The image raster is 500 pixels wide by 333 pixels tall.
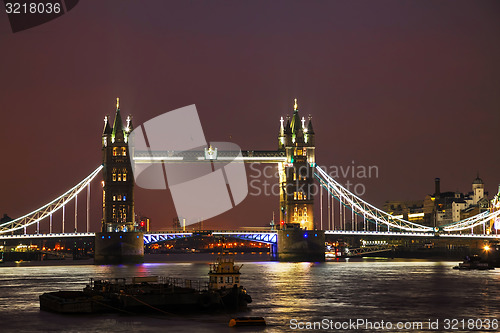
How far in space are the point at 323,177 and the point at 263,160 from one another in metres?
18.1

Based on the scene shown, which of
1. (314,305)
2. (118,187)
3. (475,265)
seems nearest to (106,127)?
(118,187)

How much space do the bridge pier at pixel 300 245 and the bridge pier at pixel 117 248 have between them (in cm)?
2008

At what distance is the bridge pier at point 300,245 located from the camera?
136m

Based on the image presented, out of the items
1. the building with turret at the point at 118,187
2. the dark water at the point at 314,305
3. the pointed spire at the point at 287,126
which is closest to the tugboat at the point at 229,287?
the dark water at the point at 314,305

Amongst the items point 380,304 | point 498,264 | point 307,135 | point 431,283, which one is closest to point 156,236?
point 307,135

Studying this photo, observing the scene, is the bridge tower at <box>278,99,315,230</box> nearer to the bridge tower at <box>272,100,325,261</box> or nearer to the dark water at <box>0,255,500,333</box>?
the bridge tower at <box>272,100,325,261</box>

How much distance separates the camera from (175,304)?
54594 millimetres

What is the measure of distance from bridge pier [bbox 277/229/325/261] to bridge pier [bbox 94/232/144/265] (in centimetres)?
2008

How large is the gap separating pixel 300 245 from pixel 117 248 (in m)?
25.5

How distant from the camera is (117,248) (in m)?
131

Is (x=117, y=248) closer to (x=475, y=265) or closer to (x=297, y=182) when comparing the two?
(x=297, y=182)

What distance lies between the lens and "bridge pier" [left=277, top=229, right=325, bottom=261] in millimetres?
135875
